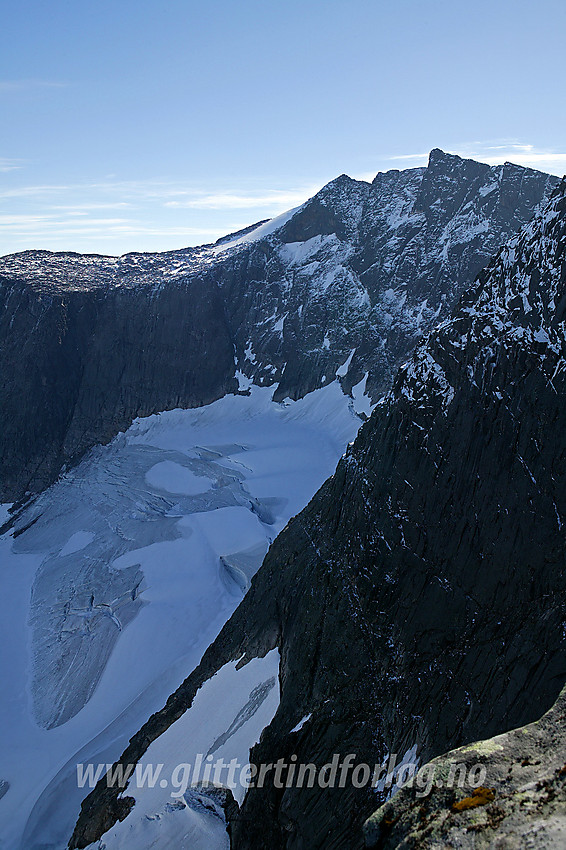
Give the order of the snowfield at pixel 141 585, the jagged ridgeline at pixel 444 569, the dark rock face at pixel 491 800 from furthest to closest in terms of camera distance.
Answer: the snowfield at pixel 141 585 < the jagged ridgeline at pixel 444 569 < the dark rock face at pixel 491 800

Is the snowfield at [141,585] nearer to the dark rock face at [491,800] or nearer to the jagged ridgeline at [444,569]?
the jagged ridgeline at [444,569]

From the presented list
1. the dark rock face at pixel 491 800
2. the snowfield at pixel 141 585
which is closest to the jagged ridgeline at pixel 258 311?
the snowfield at pixel 141 585

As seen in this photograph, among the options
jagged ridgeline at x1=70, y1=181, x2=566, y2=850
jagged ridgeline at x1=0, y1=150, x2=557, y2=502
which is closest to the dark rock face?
jagged ridgeline at x1=70, y1=181, x2=566, y2=850

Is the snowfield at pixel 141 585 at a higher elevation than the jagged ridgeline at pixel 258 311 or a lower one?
lower

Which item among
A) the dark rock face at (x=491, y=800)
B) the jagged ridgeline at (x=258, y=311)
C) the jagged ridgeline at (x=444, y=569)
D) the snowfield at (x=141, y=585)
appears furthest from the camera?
the jagged ridgeline at (x=258, y=311)

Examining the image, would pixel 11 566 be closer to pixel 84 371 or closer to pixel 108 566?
pixel 108 566

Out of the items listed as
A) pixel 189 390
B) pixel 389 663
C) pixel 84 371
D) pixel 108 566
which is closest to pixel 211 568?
pixel 108 566

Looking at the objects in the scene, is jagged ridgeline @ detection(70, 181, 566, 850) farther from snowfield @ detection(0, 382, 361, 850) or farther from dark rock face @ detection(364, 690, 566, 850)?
dark rock face @ detection(364, 690, 566, 850)
